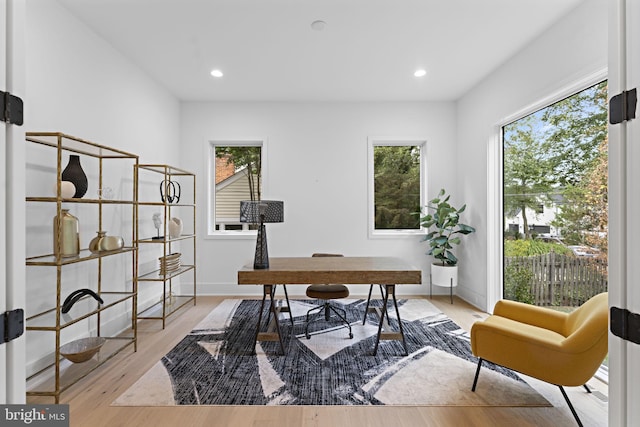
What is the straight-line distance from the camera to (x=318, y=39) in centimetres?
302

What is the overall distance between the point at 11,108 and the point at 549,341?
2.58 metres

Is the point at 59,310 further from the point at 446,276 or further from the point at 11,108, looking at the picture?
the point at 446,276

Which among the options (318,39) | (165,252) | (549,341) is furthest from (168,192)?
(549,341)

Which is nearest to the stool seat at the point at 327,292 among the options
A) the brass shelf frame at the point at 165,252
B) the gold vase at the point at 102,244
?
the brass shelf frame at the point at 165,252

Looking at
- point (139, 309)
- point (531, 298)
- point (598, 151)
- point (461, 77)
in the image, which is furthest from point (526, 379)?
point (139, 309)

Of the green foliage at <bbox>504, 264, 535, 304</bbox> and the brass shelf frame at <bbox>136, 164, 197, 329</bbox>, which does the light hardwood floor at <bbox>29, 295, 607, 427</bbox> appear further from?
the brass shelf frame at <bbox>136, 164, 197, 329</bbox>

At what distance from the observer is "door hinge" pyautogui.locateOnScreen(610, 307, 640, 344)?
33.3 inches

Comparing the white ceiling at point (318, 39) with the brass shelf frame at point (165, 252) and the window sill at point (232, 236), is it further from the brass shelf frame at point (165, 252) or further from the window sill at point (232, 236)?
the window sill at point (232, 236)

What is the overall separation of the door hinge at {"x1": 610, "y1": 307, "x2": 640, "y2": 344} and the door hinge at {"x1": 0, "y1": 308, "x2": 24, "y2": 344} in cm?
166

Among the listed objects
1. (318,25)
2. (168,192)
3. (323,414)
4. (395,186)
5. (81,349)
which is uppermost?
(318,25)

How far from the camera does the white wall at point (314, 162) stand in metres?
4.71

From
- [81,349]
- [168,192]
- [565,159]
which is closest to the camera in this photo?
[81,349]

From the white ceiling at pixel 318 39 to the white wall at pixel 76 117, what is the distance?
0.72ft

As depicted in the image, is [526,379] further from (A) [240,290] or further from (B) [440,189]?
(A) [240,290]
